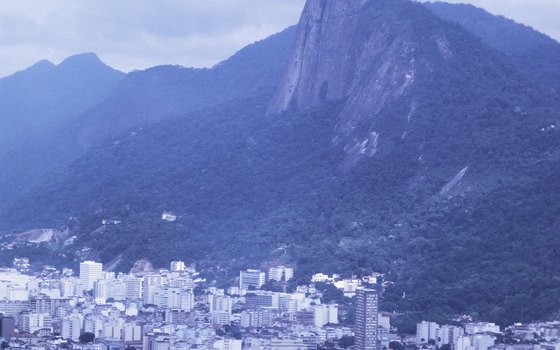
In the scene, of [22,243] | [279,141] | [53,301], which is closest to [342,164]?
[279,141]

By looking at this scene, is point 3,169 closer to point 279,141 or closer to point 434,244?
point 279,141

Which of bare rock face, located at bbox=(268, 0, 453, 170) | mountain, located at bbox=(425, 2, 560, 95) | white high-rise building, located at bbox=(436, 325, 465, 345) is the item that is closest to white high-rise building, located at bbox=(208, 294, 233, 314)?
white high-rise building, located at bbox=(436, 325, 465, 345)

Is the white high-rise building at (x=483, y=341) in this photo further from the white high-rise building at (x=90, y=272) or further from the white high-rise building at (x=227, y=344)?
the white high-rise building at (x=90, y=272)

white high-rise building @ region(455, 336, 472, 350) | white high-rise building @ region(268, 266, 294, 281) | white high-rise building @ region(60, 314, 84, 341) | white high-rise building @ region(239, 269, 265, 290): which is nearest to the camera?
white high-rise building @ region(455, 336, 472, 350)

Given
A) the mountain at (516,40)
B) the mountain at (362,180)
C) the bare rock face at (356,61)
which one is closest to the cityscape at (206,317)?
the mountain at (362,180)

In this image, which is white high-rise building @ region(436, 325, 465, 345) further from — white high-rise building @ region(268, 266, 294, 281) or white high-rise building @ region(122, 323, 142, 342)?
white high-rise building @ region(268, 266, 294, 281)

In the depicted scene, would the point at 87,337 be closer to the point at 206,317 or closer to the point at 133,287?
the point at 206,317
